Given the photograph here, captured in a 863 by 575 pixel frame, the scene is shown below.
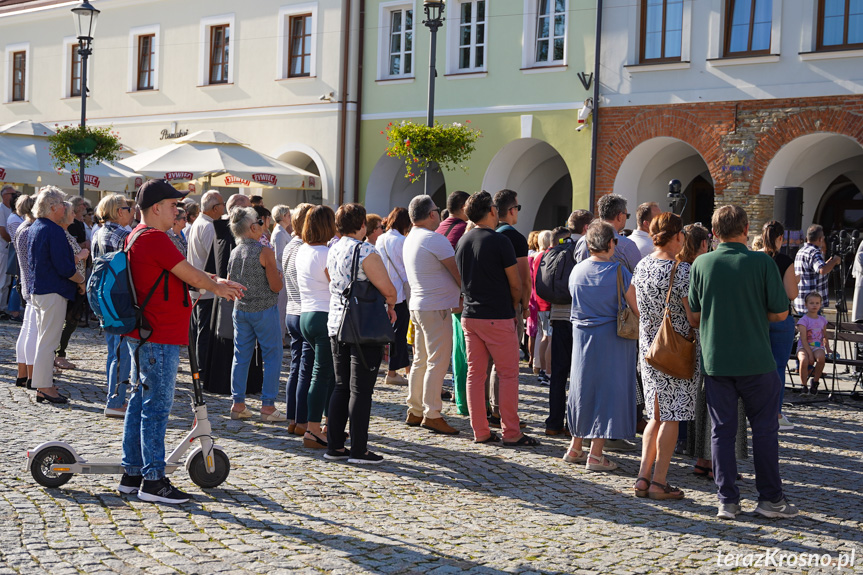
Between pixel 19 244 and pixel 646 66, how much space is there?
43.3 ft

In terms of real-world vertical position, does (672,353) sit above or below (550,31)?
below

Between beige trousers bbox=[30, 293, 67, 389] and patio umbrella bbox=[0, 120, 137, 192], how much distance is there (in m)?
10.7

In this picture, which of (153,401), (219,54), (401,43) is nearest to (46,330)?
(153,401)

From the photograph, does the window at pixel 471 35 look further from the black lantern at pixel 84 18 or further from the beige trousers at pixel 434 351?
the beige trousers at pixel 434 351

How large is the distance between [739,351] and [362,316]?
8.28 feet

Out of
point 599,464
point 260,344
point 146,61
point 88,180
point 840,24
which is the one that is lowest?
point 599,464

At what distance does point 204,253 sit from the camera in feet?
35.2

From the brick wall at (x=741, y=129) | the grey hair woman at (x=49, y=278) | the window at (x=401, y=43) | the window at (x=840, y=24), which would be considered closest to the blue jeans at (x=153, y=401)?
the grey hair woman at (x=49, y=278)

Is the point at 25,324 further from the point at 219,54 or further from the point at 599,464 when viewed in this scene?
the point at 219,54

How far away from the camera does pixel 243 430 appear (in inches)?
347

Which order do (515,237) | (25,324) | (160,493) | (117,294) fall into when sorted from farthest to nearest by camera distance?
(25,324)
(515,237)
(160,493)
(117,294)

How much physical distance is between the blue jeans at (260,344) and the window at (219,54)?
19.1m

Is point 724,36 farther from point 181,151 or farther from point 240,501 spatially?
point 240,501

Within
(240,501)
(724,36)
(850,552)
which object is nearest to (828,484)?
(850,552)
